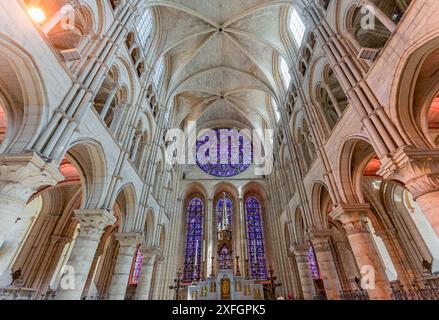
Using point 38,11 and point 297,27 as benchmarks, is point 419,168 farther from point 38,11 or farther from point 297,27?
point 38,11

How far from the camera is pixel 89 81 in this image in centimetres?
809

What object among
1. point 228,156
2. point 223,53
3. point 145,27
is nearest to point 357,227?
point 145,27

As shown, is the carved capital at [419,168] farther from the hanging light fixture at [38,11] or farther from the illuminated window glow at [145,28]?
the illuminated window glow at [145,28]

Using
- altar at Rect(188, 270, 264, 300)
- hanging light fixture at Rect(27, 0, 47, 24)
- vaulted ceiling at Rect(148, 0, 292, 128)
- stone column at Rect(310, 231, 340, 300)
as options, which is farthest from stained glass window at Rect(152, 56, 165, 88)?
stone column at Rect(310, 231, 340, 300)

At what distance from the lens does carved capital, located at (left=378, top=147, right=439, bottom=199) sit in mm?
5484

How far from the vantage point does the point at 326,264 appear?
1100 centimetres

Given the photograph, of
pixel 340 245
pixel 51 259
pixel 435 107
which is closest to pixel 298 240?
pixel 340 245

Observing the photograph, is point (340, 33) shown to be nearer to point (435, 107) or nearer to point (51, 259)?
point (435, 107)

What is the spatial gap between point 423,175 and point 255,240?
18.6 m

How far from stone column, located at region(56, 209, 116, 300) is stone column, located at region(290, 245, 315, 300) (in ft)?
37.4

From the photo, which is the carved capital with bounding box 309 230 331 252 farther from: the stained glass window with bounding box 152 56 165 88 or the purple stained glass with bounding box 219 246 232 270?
the stained glass window with bounding box 152 56 165 88

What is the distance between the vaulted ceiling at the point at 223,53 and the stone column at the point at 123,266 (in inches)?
459

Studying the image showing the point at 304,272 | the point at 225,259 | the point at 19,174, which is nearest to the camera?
the point at 19,174

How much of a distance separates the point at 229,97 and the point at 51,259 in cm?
2047
